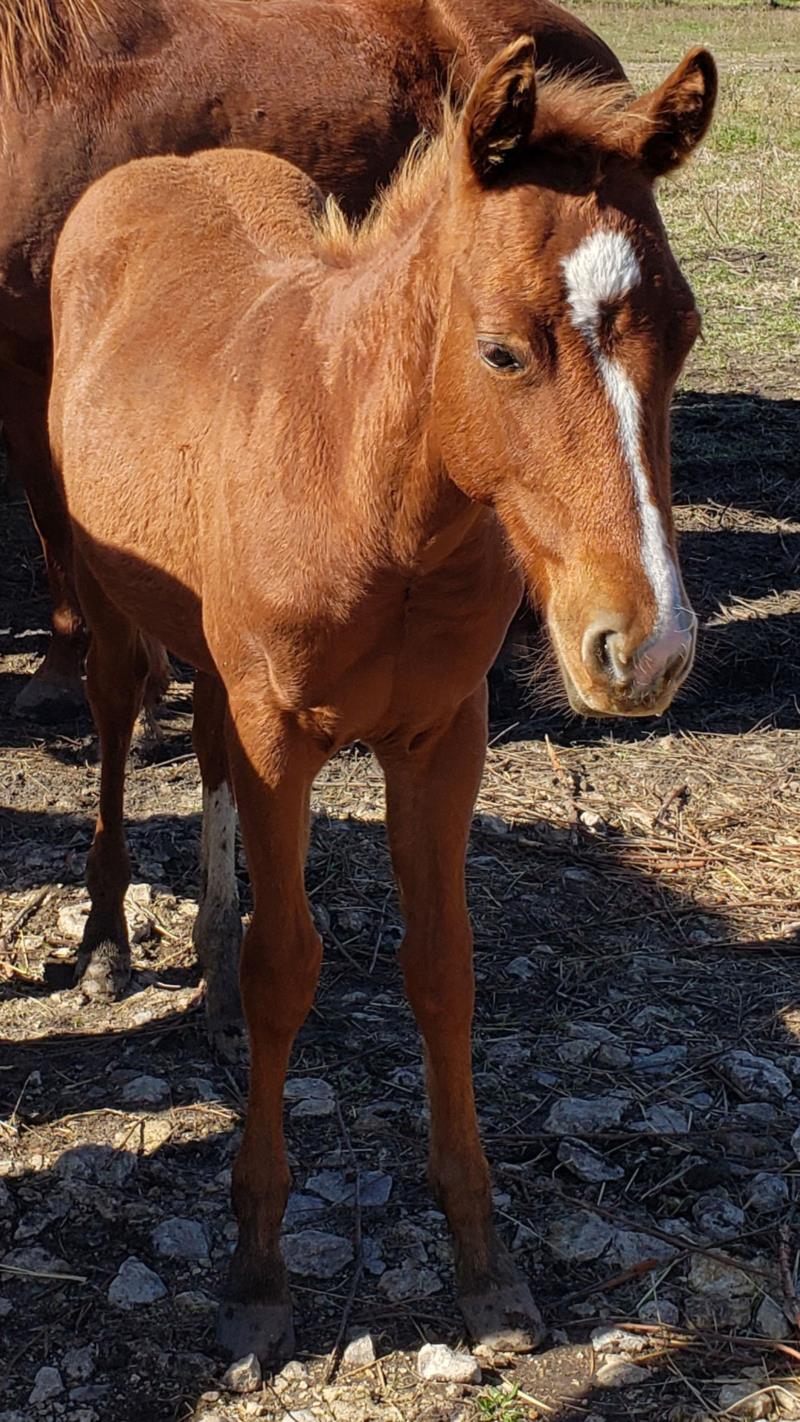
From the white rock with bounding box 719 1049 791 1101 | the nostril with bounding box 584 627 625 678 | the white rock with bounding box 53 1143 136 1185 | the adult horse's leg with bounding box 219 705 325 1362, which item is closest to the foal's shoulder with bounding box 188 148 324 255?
the adult horse's leg with bounding box 219 705 325 1362

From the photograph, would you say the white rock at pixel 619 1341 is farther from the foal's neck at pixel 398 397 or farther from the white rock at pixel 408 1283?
the foal's neck at pixel 398 397

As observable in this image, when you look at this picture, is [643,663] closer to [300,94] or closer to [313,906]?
[313,906]

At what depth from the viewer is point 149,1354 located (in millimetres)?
2783

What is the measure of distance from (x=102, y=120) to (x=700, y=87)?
10.2ft

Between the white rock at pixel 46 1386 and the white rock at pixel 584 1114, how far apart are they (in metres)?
1.17

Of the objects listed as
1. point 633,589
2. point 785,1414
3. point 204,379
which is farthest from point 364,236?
point 785,1414

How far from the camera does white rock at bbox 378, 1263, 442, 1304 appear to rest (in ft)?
9.66

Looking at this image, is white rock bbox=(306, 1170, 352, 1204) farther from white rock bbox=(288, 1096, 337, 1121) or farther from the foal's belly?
the foal's belly

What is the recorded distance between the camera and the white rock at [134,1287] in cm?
289

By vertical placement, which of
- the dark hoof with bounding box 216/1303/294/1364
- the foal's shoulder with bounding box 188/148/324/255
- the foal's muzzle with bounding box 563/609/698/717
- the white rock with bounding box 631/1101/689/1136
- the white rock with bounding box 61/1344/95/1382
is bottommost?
the white rock with bounding box 61/1344/95/1382

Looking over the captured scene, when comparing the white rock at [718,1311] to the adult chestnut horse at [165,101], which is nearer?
the white rock at [718,1311]

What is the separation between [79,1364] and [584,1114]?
1.21 m

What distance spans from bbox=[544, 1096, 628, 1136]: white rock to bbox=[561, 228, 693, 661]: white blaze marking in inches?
65.2

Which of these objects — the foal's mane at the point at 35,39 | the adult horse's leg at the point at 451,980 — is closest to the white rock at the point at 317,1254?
the adult horse's leg at the point at 451,980
